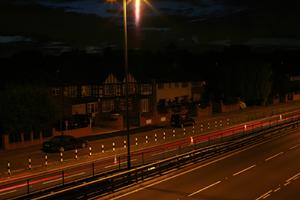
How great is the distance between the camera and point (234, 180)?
77.9 feet

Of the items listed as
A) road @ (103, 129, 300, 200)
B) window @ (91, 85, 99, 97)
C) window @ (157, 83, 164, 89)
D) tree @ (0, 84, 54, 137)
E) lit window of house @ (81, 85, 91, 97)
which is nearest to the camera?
road @ (103, 129, 300, 200)

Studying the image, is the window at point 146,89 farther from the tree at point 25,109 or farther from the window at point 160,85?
the tree at point 25,109

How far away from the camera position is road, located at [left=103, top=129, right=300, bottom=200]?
20656 mm

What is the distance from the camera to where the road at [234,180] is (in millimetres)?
20656

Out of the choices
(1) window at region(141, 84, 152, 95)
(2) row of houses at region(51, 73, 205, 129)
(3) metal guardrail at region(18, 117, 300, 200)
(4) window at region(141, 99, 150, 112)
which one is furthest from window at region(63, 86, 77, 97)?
(3) metal guardrail at region(18, 117, 300, 200)

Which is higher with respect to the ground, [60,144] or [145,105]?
[145,105]

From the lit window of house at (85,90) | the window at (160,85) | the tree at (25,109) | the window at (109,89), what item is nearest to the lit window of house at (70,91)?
the lit window of house at (85,90)

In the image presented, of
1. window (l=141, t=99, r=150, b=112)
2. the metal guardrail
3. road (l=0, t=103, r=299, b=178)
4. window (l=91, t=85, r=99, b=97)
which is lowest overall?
road (l=0, t=103, r=299, b=178)

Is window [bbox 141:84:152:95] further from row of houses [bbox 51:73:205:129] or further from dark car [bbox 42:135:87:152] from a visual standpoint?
dark car [bbox 42:135:87:152]

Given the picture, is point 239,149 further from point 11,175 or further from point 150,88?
point 150,88

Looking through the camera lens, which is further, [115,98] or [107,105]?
[115,98]

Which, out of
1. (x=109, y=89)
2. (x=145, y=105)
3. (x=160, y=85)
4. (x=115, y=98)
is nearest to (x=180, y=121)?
(x=115, y=98)

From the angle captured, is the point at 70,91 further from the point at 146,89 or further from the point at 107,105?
the point at 146,89

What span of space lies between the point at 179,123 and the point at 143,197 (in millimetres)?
31644
